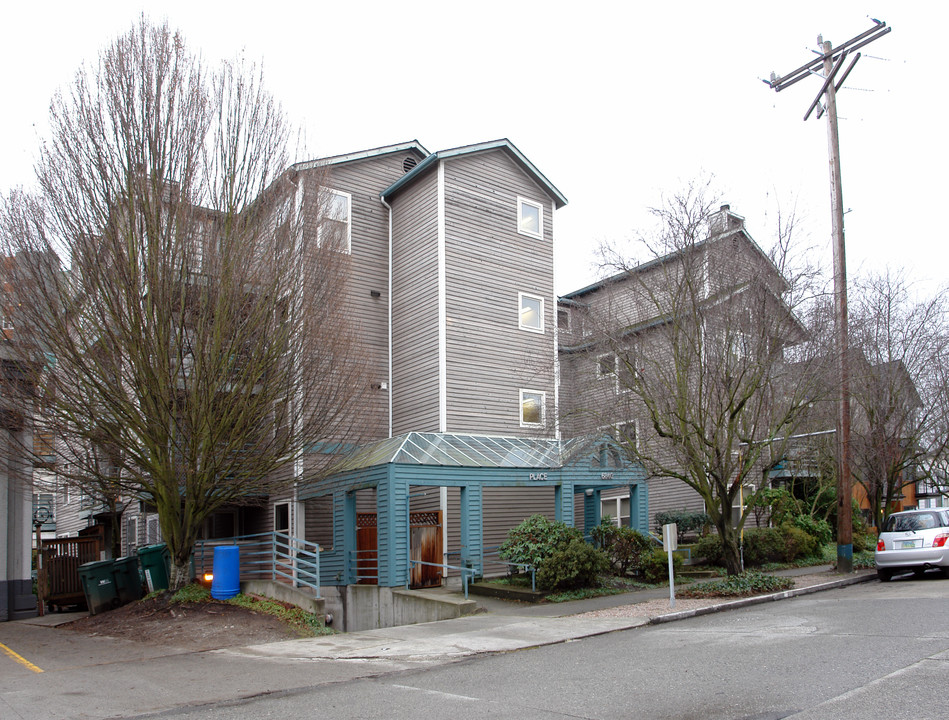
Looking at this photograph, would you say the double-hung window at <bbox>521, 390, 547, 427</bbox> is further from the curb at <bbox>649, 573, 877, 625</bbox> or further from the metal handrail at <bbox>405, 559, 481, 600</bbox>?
the curb at <bbox>649, 573, 877, 625</bbox>

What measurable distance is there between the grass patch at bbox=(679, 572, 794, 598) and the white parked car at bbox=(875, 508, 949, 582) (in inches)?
139

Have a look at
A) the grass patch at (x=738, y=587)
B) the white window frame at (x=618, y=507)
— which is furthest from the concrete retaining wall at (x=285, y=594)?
the white window frame at (x=618, y=507)

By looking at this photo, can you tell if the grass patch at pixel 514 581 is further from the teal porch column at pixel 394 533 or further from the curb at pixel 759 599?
the curb at pixel 759 599

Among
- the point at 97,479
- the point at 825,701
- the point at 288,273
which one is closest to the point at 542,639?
the point at 825,701

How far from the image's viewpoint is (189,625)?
49.4 ft

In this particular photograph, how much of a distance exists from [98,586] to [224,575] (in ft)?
12.8

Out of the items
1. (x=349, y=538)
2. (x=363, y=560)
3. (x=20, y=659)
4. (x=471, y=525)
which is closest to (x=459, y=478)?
(x=471, y=525)

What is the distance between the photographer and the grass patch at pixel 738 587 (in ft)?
51.8

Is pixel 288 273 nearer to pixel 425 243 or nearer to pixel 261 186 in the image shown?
pixel 261 186

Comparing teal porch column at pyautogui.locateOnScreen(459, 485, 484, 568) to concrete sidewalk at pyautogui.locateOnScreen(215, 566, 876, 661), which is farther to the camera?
teal porch column at pyautogui.locateOnScreen(459, 485, 484, 568)

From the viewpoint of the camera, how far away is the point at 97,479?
16.4 m

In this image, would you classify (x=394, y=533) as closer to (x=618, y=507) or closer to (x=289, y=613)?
(x=289, y=613)

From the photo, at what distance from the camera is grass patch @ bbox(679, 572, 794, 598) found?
51.8ft

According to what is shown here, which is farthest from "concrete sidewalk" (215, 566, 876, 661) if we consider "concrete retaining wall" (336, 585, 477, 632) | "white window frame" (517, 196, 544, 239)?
"white window frame" (517, 196, 544, 239)
